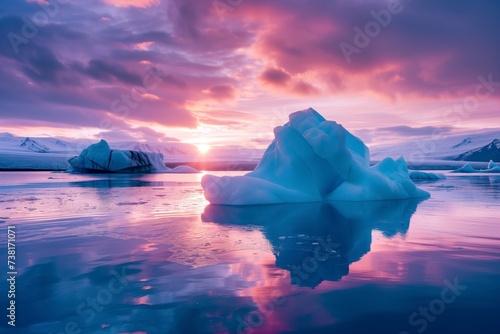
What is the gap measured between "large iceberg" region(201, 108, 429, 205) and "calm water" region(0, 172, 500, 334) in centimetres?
363

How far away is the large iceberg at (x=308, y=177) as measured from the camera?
12023mm

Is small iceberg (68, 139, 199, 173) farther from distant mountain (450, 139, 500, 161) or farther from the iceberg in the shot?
distant mountain (450, 139, 500, 161)

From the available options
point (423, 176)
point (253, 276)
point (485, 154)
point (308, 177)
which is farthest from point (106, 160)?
point (485, 154)

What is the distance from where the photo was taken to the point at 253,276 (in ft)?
14.1

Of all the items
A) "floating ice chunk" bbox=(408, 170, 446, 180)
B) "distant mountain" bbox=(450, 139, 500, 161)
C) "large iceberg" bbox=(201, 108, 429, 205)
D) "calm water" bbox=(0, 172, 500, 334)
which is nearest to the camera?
"calm water" bbox=(0, 172, 500, 334)

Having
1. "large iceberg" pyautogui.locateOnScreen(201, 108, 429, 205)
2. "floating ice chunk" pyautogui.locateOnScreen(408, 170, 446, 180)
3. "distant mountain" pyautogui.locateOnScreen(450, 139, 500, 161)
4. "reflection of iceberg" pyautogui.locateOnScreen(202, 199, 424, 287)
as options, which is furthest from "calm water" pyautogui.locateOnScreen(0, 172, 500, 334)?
"distant mountain" pyautogui.locateOnScreen(450, 139, 500, 161)

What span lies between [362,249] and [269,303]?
2.72m

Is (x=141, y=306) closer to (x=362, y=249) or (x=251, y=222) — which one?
(x=362, y=249)

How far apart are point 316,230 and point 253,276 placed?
3335 millimetres

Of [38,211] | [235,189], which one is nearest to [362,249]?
[235,189]

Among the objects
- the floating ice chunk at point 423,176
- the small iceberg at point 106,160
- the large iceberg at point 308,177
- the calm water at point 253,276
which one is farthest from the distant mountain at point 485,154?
the calm water at point 253,276

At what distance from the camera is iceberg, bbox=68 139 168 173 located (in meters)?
35.2

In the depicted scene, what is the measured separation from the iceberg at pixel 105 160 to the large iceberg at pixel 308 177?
81.4ft

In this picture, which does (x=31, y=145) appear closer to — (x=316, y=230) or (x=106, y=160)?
(x=106, y=160)
